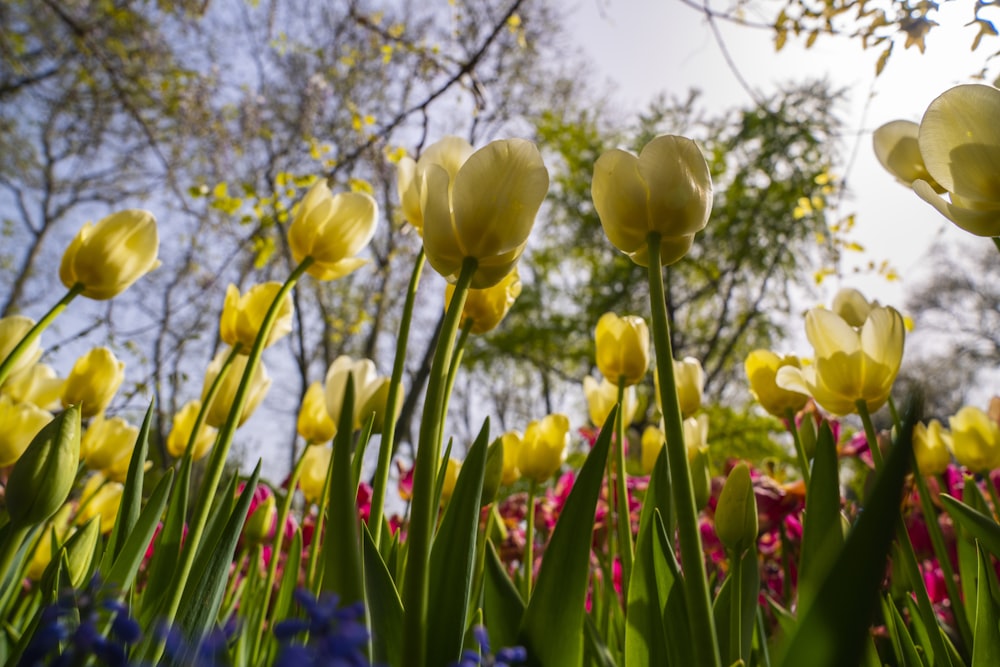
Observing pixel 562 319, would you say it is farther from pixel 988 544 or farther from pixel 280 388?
pixel 988 544

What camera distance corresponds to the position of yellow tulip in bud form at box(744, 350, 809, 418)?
37.7 inches

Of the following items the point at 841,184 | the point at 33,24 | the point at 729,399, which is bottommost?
the point at 841,184

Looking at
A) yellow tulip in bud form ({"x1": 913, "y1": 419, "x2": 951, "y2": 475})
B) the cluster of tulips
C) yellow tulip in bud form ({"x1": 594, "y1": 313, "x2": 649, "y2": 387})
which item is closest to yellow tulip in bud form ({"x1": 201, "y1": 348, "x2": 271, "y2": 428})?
the cluster of tulips

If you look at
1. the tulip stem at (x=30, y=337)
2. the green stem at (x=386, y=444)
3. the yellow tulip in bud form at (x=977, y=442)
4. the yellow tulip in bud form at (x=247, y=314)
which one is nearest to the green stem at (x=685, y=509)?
the green stem at (x=386, y=444)

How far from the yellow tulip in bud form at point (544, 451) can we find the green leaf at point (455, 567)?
1.89 feet

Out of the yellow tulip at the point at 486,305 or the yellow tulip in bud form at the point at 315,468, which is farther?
the yellow tulip in bud form at the point at 315,468

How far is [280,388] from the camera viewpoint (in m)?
10.7

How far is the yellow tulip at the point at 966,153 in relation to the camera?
0.55 metres

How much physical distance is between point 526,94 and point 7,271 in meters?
8.62

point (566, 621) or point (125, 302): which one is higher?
point (125, 302)

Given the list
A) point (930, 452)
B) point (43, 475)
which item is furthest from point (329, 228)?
point (930, 452)

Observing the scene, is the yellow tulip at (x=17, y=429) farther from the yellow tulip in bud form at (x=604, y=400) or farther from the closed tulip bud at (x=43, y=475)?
the yellow tulip in bud form at (x=604, y=400)

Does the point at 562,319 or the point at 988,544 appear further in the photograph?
the point at 562,319

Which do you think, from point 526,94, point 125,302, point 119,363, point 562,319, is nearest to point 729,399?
point 562,319
